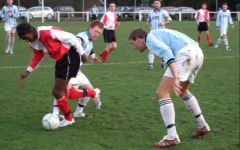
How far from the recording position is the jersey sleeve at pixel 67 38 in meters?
6.91

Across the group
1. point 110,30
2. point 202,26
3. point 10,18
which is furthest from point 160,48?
point 202,26

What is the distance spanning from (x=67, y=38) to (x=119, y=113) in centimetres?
205

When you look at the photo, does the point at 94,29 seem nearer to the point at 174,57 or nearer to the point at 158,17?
the point at 174,57

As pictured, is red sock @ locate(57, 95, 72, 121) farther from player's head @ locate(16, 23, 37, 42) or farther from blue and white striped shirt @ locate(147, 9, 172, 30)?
blue and white striped shirt @ locate(147, 9, 172, 30)

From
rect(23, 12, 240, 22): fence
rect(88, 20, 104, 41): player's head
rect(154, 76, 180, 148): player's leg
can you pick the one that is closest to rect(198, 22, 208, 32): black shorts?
rect(88, 20, 104, 41): player's head

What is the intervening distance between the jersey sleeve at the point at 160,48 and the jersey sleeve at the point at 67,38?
1.25 meters

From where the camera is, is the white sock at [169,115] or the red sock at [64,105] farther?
the red sock at [64,105]

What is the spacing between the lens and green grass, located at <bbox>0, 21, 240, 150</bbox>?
665 cm

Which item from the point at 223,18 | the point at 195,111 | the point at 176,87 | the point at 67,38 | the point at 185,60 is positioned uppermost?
the point at 223,18

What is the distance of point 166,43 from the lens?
6.41 metres

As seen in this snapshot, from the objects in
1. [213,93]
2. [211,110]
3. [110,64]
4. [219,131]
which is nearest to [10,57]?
[110,64]

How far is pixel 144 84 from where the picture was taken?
37.9 feet

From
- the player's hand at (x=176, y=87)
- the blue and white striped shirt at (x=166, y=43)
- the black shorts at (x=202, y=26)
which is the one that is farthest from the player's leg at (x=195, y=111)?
the black shorts at (x=202, y=26)

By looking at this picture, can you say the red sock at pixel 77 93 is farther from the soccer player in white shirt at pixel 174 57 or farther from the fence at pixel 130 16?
the fence at pixel 130 16
